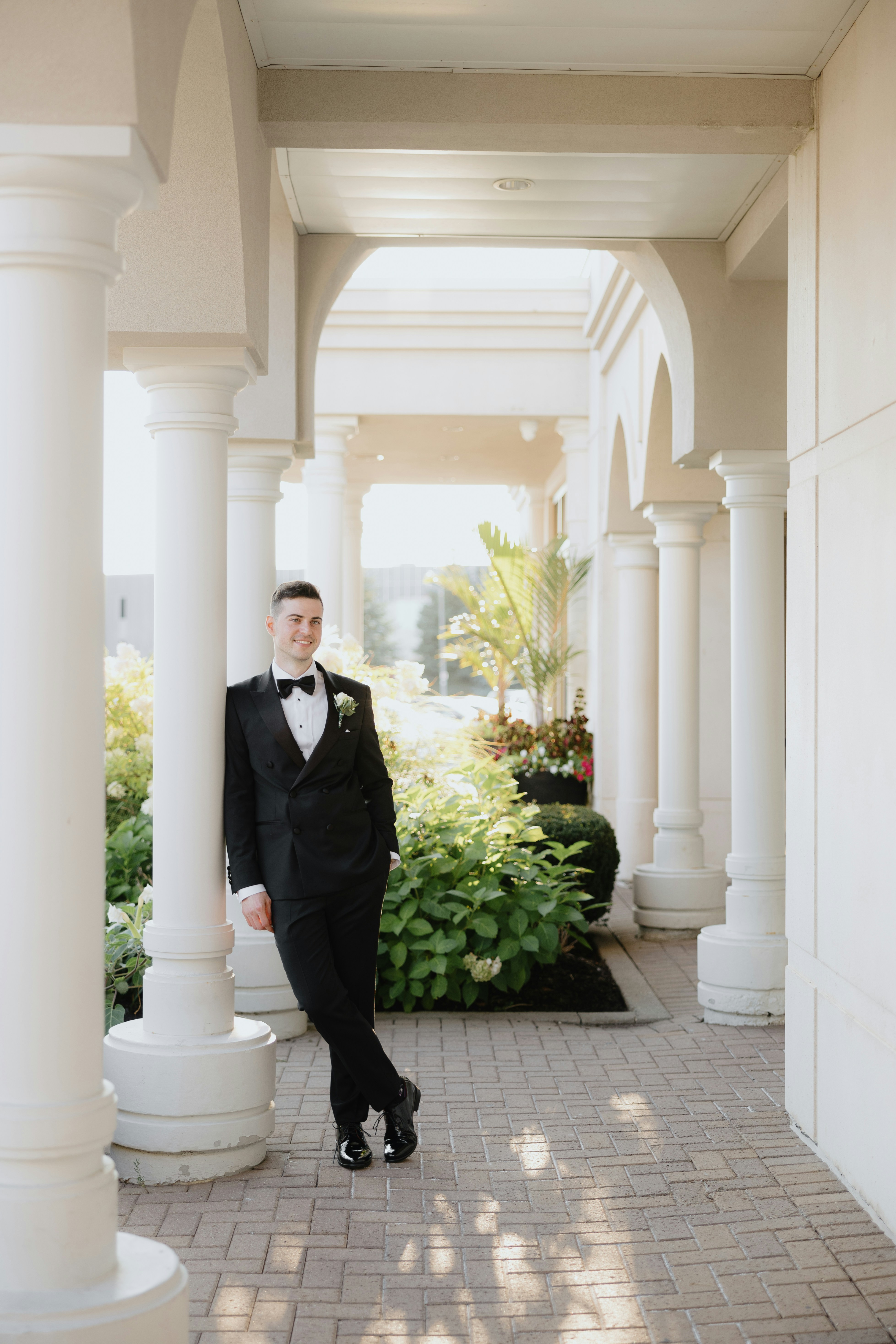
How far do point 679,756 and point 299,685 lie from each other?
506cm

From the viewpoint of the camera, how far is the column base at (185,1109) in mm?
4148

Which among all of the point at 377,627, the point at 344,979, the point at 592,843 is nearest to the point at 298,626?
the point at 344,979

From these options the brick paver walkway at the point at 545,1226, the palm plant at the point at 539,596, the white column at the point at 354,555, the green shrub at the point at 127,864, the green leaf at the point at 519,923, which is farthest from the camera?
the white column at the point at 354,555

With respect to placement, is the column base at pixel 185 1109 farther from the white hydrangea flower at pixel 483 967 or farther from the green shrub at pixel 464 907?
the white hydrangea flower at pixel 483 967

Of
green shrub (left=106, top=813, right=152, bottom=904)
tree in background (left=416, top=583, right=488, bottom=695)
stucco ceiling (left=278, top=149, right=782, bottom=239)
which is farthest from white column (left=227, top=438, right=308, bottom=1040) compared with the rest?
tree in background (left=416, top=583, right=488, bottom=695)

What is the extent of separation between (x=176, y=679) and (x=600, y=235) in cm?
337

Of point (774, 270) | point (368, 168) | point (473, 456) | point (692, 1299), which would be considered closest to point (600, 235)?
point (774, 270)

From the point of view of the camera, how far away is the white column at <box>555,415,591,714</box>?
39.2 feet

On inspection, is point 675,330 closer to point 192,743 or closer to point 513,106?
point 513,106

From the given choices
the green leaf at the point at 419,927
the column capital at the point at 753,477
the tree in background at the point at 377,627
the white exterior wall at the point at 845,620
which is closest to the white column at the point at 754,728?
the column capital at the point at 753,477

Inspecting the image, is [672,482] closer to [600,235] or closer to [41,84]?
[600,235]

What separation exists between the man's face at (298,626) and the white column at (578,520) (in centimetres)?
771

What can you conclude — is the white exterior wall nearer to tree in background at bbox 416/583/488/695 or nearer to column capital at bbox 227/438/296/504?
column capital at bbox 227/438/296/504

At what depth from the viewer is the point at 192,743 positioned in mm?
4352
